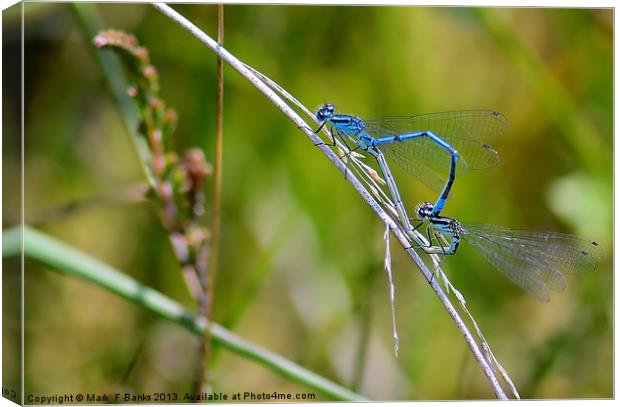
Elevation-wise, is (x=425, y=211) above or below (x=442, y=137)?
below

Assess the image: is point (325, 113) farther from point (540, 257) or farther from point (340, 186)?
point (340, 186)

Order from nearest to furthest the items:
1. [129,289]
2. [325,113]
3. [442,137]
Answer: [129,289]
[325,113]
[442,137]

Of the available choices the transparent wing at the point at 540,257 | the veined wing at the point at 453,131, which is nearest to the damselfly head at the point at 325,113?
the veined wing at the point at 453,131

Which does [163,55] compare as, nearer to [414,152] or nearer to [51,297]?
[51,297]

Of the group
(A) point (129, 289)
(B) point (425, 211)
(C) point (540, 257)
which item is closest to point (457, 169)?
(B) point (425, 211)

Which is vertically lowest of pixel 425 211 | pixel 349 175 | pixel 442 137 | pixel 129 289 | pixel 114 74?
pixel 129 289

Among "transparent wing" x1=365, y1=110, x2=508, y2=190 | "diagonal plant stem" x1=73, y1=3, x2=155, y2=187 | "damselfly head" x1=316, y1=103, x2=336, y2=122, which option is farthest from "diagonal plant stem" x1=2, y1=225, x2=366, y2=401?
"transparent wing" x1=365, y1=110, x2=508, y2=190

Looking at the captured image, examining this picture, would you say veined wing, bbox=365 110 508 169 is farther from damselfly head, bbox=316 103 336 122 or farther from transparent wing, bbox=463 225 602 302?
transparent wing, bbox=463 225 602 302

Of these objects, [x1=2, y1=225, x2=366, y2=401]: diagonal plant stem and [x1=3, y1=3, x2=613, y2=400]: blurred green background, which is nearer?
[x1=2, y1=225, x2=366, y2=401]: diagonal plant stem
